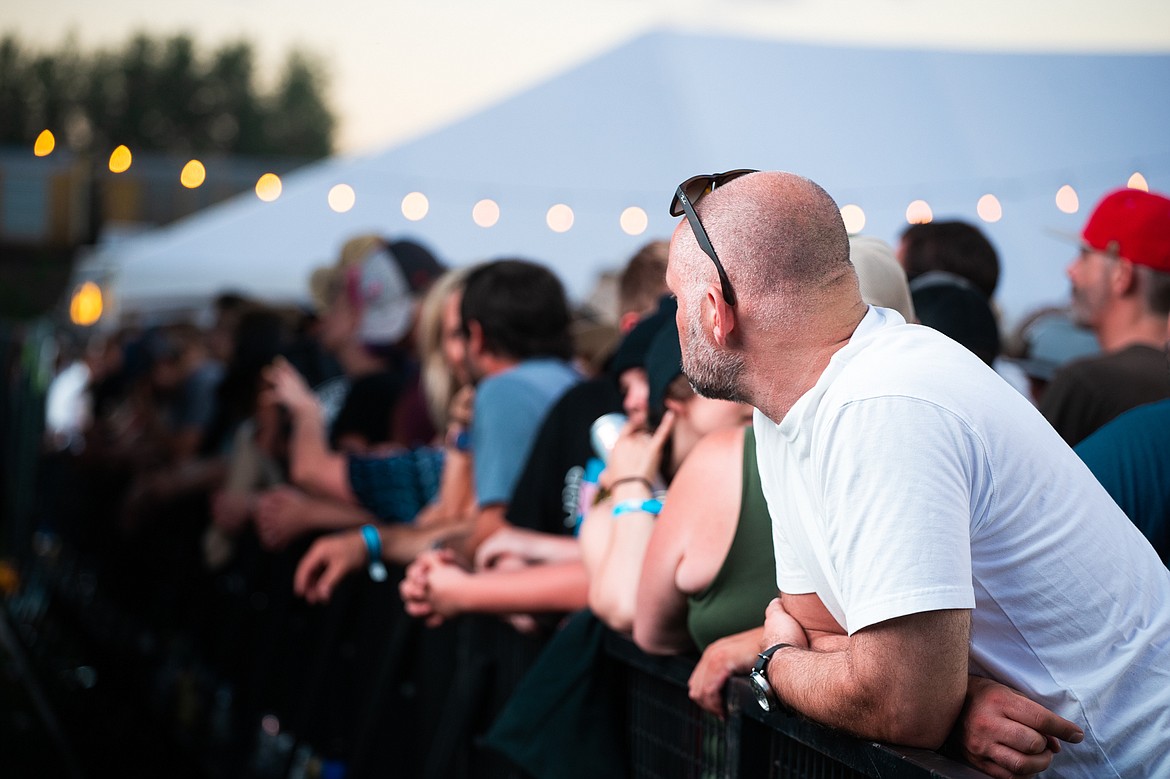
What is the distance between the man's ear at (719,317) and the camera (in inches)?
80.7

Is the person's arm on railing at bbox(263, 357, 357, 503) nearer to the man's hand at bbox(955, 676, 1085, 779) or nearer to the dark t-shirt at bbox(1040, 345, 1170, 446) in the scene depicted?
the dark t-shirt at bbox(1040, 345, 1170, 446)

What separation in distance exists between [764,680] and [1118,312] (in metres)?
2.17

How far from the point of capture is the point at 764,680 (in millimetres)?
2184

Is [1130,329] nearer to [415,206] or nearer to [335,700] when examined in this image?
[335,700]

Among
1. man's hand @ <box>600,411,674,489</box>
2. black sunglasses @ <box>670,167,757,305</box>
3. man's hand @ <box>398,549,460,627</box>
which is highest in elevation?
black sunglasses @ <box>670,167,757,305</box>

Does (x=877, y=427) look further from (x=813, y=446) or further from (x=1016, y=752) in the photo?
(x=1016, y=752)

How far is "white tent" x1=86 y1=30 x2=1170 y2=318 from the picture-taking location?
8211 mm

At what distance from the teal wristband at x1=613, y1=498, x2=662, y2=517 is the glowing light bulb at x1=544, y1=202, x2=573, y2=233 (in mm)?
8933

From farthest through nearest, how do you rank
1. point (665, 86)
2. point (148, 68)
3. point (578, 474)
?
1. point (148, 68)
2. point (665, 86)
3. point (578, 474)

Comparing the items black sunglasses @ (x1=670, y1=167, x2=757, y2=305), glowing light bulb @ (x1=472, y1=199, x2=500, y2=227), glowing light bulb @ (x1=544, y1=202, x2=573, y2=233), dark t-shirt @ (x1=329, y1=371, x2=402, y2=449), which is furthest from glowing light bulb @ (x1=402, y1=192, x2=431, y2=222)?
black sunglasses @ (x1=670, y1=167, x2=757, y2=305)

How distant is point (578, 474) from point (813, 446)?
6.16 feet

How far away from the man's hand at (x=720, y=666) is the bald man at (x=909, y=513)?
0.85 feet

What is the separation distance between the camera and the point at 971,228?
4035 mm

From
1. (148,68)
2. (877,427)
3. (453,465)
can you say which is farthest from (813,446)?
(148,68)
